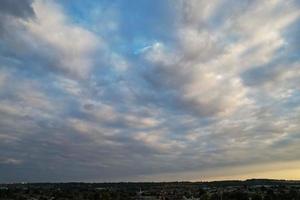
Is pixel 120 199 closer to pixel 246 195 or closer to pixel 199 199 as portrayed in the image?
pixel 199 199

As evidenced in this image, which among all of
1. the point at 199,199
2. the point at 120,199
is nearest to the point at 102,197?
the point at 120,199

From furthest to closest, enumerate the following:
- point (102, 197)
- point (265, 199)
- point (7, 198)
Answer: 1. point (102, 197)
2. point (7, 198)
3. point (265, 199)

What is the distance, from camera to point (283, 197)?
133625 mm

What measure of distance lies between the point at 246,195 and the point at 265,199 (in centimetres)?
1140

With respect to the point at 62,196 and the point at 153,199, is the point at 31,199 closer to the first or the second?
the point at 62,196

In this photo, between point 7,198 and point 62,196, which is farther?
point 62,196

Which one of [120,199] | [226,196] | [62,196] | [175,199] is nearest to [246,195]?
[226,196]

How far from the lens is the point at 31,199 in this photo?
137375 mm

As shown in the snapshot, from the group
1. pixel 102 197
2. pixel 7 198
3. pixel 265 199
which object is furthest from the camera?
pixel 102 197

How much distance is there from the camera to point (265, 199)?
127 meters

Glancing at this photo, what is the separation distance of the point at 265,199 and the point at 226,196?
1893 cm

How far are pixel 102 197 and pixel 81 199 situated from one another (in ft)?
36.1

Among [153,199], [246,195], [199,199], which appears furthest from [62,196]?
[246,195]

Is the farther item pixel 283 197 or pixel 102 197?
pixel 102 197
